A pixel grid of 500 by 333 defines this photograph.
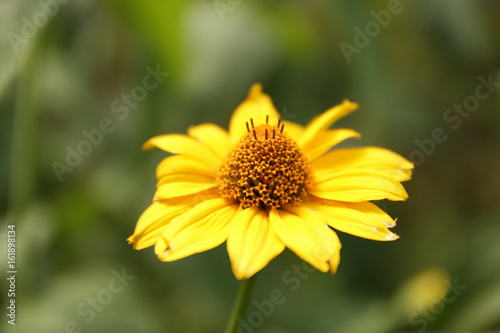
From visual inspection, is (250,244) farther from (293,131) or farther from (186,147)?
(293,131)

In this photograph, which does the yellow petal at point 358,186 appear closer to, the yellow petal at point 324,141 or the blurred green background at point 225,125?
the yellow petal at point 324,141

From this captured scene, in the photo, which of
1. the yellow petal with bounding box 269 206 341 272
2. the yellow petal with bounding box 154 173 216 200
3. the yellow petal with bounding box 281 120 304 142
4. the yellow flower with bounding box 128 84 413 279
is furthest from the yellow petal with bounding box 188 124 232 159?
Answer: the yellow petal with bounding box 269 206 341 272

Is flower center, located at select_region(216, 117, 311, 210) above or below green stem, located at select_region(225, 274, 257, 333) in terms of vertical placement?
above

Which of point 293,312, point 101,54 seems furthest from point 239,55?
point 293,312

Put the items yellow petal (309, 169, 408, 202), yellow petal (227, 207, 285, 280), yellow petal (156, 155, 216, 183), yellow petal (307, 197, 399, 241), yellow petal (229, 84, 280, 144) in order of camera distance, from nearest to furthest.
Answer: yellow petal (227, 207, 285, 280)
yellow petal (307, 197, 399, 241)
yellow petal (309, 169, 408, 202)
yellow petal (156, 155, 216, 183)
yellow petal (229, 84, 280, 144)

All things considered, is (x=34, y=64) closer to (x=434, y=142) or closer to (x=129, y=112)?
(x=129, y=112)

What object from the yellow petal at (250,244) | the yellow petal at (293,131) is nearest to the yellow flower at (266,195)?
the yellow petal at (250,244)

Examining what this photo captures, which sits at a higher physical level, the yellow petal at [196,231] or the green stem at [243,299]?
the yellow petal at [196,231]

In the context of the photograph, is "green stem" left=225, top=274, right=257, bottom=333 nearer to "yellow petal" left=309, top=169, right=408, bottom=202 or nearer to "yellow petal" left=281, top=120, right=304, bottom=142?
"yellow petal" left=309, top=169, right=408, bottom=202
